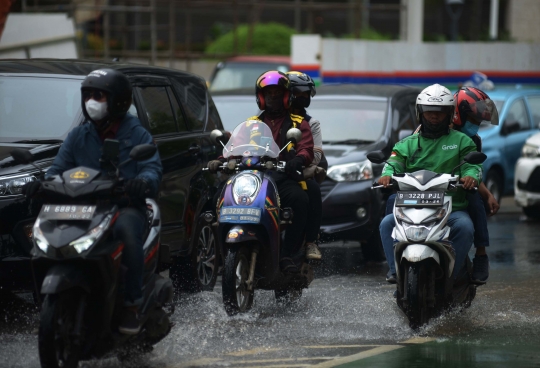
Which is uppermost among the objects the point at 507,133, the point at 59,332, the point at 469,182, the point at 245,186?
the point at 469,182

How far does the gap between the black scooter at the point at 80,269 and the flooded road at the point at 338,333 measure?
53cm

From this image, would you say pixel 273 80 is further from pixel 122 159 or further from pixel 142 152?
pixel 142 152

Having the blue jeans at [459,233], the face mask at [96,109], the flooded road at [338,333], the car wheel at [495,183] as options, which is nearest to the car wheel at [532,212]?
the car wheel at [495,183]

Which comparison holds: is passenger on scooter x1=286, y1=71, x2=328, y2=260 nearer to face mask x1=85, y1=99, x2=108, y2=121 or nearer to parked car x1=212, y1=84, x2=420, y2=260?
parked car x1=212, y1=84, x2=420, y2=260

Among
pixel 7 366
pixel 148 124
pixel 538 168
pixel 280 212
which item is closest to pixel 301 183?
pixel 280 212

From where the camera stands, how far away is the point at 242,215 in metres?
8.01

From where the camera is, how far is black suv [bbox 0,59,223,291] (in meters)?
7.56

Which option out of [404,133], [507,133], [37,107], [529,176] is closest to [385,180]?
[37,107]

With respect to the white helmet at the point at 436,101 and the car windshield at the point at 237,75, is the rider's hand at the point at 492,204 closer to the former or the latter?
the white helmet at the point at 436,101

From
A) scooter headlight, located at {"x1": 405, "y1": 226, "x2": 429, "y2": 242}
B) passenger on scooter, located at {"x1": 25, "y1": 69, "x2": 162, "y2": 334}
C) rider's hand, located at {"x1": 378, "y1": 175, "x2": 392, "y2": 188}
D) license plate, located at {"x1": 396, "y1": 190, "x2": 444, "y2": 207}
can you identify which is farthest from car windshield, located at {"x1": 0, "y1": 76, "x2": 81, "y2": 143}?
scooter headlight, located at {"x1": 405, "y1": 226, "x2": 429, "y2": 242}

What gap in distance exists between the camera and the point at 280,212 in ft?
27.9

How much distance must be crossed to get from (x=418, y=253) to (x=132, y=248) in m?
2.11

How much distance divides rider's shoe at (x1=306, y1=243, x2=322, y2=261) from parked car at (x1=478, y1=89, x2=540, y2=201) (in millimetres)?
7321

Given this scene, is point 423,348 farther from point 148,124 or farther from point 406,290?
point 148,124
